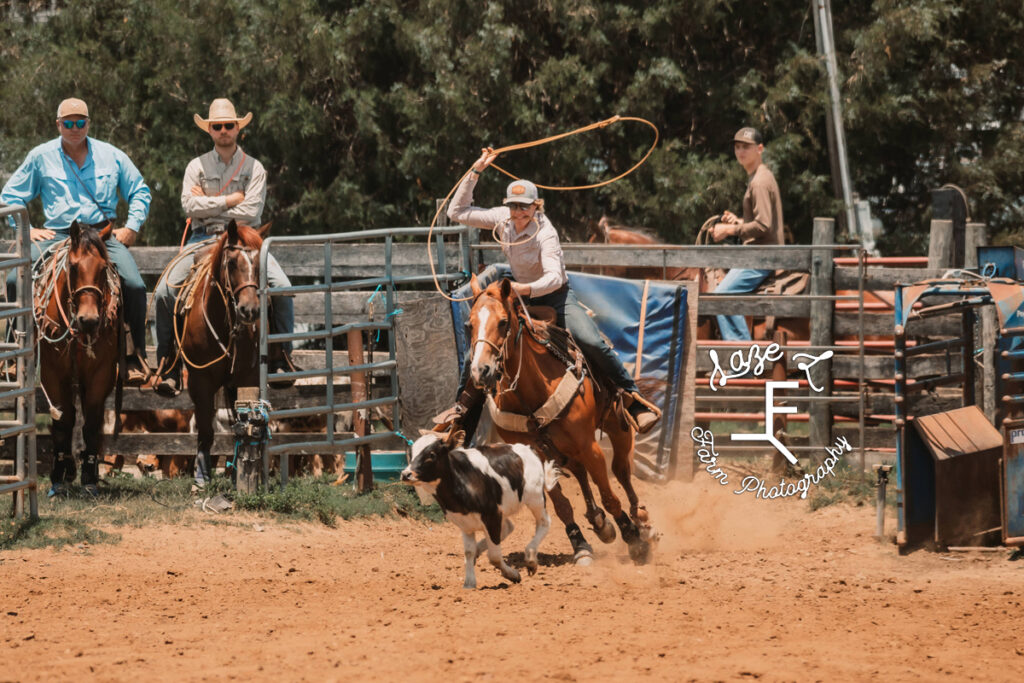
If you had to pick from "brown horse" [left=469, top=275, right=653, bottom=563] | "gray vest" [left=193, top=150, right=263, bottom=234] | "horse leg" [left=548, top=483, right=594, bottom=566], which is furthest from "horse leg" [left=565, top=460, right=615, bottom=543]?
"gray vest" [left=193, top=150, right=263, bottom=234]

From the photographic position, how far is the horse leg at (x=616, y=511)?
406 inches

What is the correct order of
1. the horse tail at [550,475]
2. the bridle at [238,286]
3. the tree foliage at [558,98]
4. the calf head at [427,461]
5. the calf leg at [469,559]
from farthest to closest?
the tree foliage at [558,98] → the bridle at [238,286] → the horse tail at [550,475] → the calf leg at [469,559] → the calf head at [427,461]

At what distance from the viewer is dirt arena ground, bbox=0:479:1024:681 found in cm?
726

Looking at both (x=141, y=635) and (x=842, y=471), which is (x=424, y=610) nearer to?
(x=141, y=635)

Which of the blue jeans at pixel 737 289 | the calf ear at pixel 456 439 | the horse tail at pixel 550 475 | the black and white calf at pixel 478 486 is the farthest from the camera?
the blue jeans at pixel 737 289

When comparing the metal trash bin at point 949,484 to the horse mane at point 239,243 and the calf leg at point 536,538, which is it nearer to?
the calf leg at point 536,538

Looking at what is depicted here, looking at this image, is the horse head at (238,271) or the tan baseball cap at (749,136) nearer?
the horse head at (238,271)

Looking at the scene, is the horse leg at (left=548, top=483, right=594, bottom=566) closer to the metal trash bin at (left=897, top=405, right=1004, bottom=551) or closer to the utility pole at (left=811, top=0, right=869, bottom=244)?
the metal trash bin at (left=897, top=405, right=1004, bottom=551)

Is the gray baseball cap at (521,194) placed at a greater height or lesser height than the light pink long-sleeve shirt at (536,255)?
greater

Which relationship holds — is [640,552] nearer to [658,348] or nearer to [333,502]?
[658,348]

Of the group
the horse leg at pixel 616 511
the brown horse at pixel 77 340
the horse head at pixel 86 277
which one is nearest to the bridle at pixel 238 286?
the brown horse at pixel 77 340

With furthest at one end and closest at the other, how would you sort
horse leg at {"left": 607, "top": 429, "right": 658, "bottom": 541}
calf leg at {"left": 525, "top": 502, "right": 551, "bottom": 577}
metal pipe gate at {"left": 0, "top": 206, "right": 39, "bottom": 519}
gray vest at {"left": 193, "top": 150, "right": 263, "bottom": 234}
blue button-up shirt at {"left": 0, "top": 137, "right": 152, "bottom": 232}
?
gray vest at {"left": 193, "top": 150, "right": 263, "bottom": 234}, blue button-up shirt at {"left": 0, "top": 137, "right": 152, "bottom": 232}, horse leg at {"left": 607, "top": 429, "right": 658, "bottom": 541}, metal pipe gate at {"left": 0, "top": 206, "right": 39, "bottom": 519}, calf leg at {"left": 525, "top": 502, "right": 551, "bottom": 577}

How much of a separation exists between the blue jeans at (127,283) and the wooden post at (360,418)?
1.76 meters

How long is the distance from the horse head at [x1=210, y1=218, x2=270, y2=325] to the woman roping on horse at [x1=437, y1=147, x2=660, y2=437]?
188 centimetres
